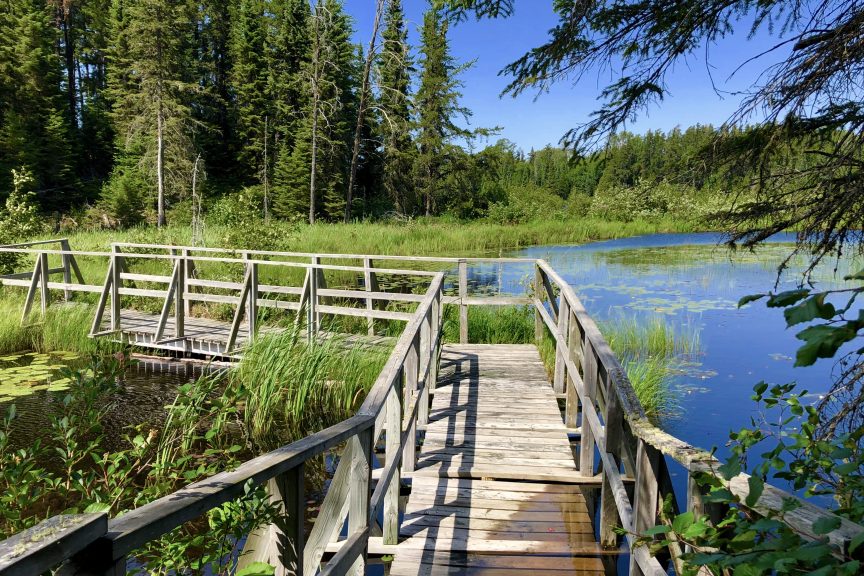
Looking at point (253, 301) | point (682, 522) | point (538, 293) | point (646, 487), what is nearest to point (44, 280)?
point (253, 301)

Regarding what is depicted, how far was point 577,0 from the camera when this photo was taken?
3.63 m

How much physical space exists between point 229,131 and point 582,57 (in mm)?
41419

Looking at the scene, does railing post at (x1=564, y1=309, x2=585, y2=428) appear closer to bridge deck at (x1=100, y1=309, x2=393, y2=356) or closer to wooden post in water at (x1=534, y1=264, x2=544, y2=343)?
wooden post in water at (x1=534, y1=264, x2=544, y2=343)

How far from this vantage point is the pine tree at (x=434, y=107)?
3456 centimetres

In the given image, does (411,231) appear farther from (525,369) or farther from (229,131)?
(229,131)

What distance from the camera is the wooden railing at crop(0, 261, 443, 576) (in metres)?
0.84

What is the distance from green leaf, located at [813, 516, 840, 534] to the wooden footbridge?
0.03m

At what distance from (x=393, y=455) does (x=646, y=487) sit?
4.94 feet

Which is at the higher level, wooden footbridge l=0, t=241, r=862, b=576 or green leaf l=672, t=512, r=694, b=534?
green leaf l=672, t=512, r=694, b=534

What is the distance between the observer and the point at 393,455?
3.15 meters

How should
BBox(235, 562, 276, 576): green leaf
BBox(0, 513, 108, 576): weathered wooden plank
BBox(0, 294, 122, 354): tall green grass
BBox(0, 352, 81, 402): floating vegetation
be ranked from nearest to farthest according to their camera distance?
BBox(0, 513, 108, 576): weathered wooden plank → BBox(235, 562, 276, 576): green leaf → BBox(0, 352, 81, 402): floating vegetation → BBox(0, 294, 122, 354): tall green grass

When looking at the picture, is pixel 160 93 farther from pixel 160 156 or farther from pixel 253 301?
pixel 253 301

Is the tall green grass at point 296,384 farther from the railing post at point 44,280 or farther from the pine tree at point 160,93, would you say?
the pine tree at point 160,93

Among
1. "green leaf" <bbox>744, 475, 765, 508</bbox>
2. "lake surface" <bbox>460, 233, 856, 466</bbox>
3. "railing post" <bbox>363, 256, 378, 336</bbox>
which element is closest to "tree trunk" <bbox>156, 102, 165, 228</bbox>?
"lake surface" <bbox>460, 233, 856, 466</bbox>
